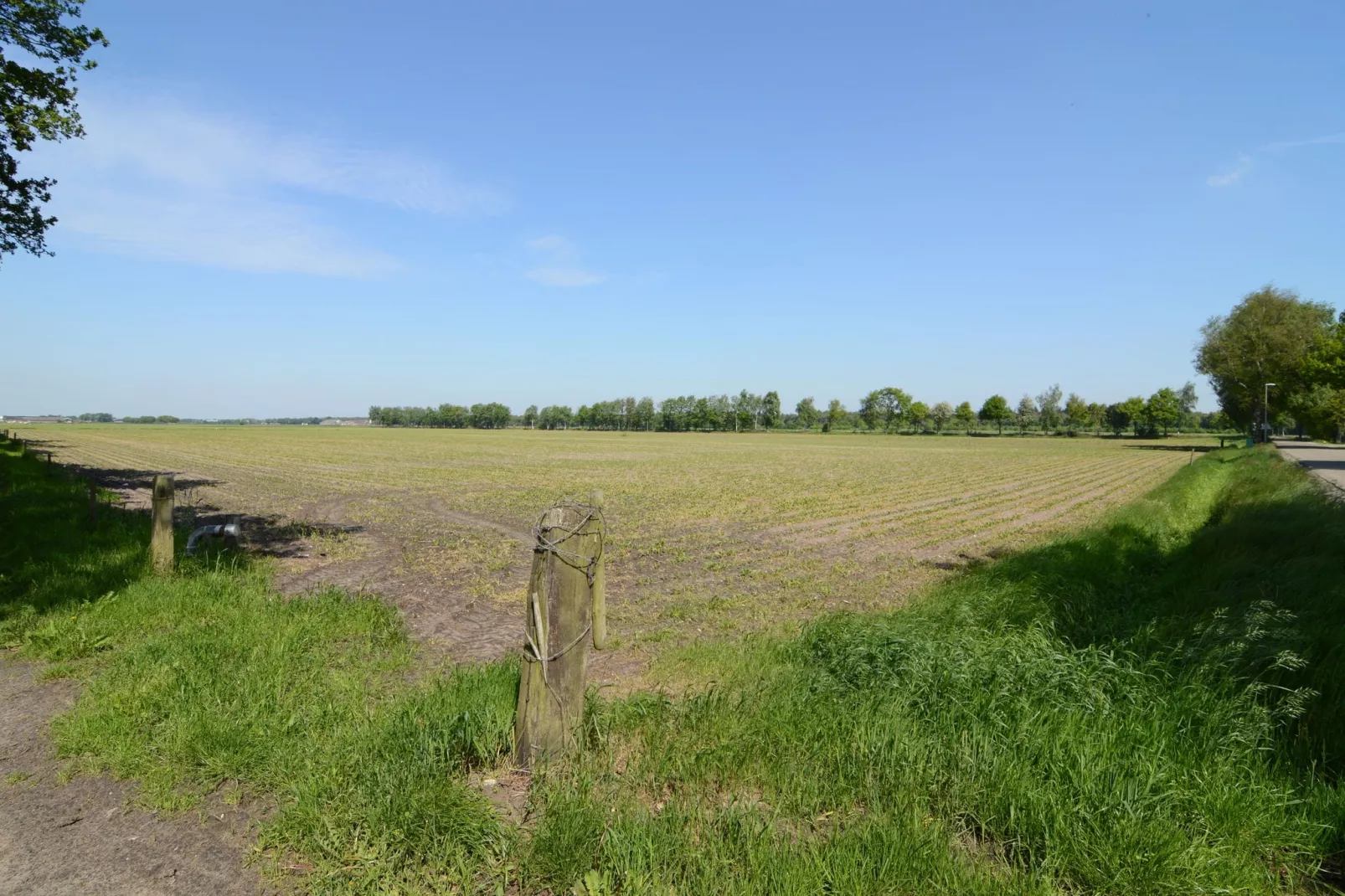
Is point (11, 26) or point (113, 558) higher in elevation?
point (11, 26)

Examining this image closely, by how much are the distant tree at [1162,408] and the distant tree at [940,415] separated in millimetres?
45807

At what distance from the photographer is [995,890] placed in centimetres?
317

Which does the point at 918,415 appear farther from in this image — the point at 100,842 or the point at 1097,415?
the point at 100,842

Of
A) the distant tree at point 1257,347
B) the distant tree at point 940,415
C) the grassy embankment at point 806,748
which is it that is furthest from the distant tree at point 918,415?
the grassy embankment at point 806,748

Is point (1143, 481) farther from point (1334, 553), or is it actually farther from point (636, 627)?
point (636, 627)

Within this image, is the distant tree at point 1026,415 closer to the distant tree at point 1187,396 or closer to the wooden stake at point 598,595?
the distant tree at point 1187,396

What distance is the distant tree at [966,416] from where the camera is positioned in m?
169

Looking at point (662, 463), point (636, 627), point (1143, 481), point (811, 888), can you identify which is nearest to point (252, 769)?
point (811, 888)

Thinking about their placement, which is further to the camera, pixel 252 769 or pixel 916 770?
pixel 252 769

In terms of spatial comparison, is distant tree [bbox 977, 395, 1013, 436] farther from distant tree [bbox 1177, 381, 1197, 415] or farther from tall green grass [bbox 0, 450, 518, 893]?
tall green grass [bbox 0, 450, 518, 893]

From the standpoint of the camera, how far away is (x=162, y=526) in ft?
29.3

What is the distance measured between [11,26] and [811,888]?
70.9ft

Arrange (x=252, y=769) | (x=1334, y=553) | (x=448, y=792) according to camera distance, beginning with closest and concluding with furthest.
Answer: (x=448, y=792) → (x=252, y=769) → (x=1334, y=553)

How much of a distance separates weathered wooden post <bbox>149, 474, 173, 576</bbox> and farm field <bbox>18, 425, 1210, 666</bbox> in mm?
1719
